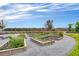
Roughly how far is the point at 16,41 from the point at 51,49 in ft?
1.20

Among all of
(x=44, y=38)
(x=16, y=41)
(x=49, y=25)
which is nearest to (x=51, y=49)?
(x=44, y=38)

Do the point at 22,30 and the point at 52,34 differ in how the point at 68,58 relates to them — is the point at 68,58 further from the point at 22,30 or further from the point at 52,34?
the point at 22,30

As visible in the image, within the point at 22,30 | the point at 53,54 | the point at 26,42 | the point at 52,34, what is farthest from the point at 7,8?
the point at 53,54

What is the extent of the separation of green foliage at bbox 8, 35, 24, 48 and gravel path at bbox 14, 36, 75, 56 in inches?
2.6

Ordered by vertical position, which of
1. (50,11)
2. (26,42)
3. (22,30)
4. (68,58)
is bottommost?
(68,58)

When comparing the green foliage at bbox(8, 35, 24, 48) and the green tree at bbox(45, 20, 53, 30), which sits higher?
the green tree at bbox(45, 20, 53, 30)

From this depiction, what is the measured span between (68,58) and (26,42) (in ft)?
1.50

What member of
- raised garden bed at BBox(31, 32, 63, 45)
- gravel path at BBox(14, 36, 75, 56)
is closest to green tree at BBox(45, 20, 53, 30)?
raised garden bed at BBox(31, 32, 63, 45)

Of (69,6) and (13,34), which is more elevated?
(69,6)

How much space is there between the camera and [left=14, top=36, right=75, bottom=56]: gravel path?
182 centimetres

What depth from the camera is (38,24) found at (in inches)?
72.7

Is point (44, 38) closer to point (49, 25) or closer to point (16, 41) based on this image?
point (49, 25)

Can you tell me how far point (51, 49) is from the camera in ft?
6.02

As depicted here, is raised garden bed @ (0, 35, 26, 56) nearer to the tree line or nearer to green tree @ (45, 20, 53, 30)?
green tree @ (45, 20, 53, 30)
